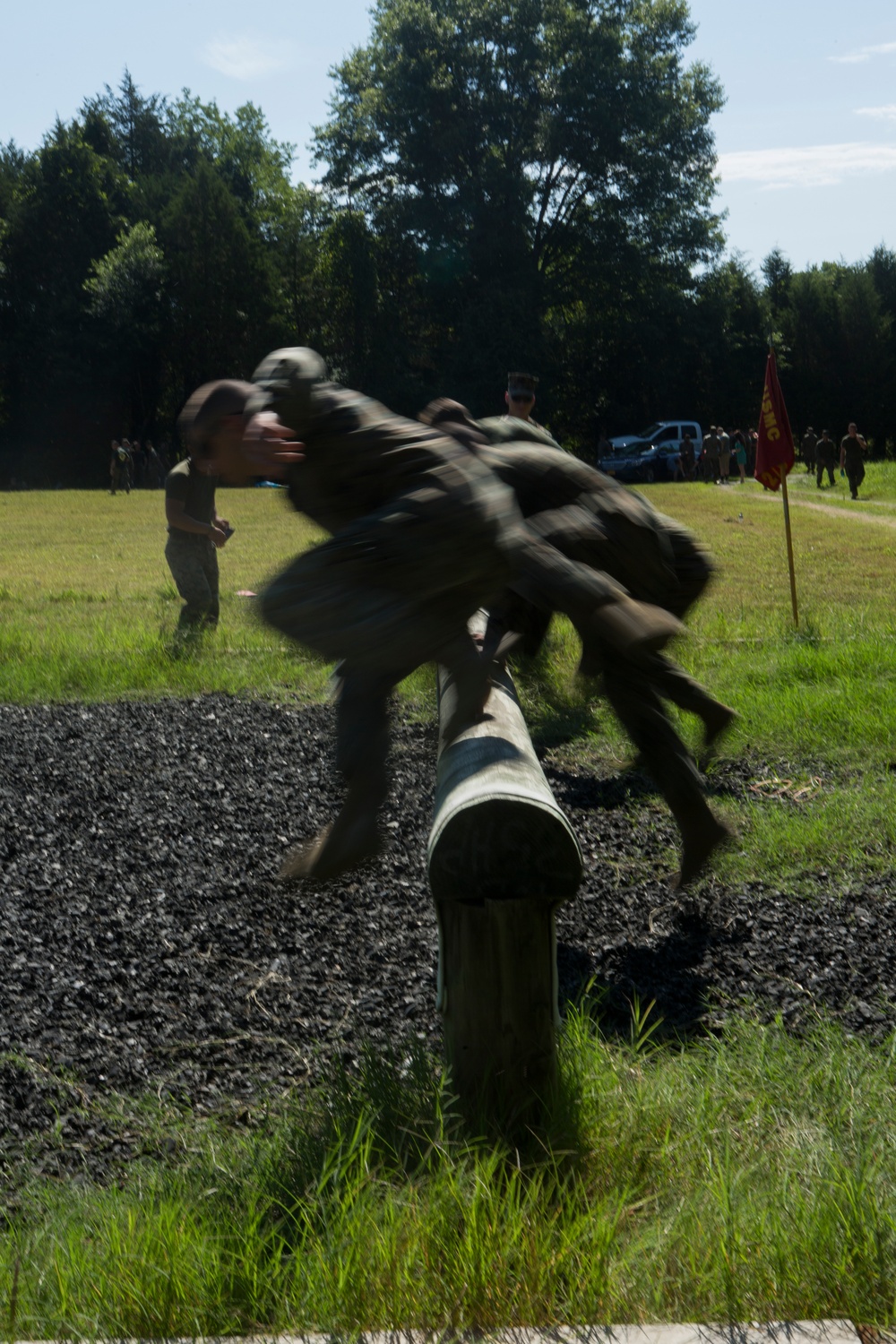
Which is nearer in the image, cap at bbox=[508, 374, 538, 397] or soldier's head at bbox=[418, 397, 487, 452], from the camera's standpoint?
soldier's head at bbox=[418, 397, 487, 452]

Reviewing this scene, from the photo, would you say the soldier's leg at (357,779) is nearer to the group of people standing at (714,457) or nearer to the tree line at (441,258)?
the group of people standing at (714,457)

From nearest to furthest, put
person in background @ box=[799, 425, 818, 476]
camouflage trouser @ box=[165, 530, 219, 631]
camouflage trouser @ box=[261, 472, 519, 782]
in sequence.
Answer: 1. camouflage trouser @ box=[261, 472, 519, 782]
2. camouflage trouser @ box=[165, 530, 219, 631]
3. person in background @ box=[799, 425, 818, 476]

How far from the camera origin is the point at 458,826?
2.47m

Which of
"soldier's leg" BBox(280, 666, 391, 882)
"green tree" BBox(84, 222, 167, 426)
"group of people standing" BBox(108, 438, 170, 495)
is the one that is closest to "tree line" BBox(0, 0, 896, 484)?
"green tree" BBox(84, 222, 167, 426)

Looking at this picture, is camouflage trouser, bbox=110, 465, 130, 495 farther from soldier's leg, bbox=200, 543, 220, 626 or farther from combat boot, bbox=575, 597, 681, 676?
combat boot, bbox=575, 597, 681, 676

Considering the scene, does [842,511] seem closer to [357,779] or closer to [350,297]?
[357,779]

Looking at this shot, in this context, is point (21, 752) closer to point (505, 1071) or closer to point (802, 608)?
point (505, 1071)

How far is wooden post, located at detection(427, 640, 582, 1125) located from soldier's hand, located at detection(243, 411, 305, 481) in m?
0.83

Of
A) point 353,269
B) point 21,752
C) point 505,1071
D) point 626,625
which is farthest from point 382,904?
point 353,269

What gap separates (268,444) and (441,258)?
4430 centimetres

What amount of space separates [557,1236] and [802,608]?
9.02 m

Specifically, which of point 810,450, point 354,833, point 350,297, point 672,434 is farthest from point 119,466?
point 354,833

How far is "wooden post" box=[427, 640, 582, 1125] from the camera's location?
97.2 inches

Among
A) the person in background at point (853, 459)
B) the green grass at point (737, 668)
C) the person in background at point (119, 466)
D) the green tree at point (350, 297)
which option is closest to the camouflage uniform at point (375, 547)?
the green grass at point (737, 668)
